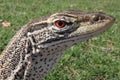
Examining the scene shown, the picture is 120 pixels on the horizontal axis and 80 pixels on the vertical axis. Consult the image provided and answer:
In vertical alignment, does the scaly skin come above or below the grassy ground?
above

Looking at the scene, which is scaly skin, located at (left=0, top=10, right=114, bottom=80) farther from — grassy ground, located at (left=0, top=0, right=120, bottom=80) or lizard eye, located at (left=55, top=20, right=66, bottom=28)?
grassy ground, located at (left=0, top=0, right=120, bottom=80)

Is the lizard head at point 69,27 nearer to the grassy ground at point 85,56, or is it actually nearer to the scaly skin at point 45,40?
the scaly skin at point 45,40

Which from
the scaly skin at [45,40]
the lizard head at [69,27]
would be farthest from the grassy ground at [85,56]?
the lizard head at [69,27]

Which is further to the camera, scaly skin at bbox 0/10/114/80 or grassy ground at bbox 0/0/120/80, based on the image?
grassy ground at bbox 0/0/120/80

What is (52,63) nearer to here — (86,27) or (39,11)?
(86,27)

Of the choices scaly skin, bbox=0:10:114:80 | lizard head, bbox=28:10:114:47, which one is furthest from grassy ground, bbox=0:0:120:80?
lizard head, bbox=28:10:114:47

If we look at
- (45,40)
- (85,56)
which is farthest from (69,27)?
(85,56)

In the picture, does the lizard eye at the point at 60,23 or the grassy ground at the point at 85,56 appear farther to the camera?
the grassy ground at the point at 85,56
